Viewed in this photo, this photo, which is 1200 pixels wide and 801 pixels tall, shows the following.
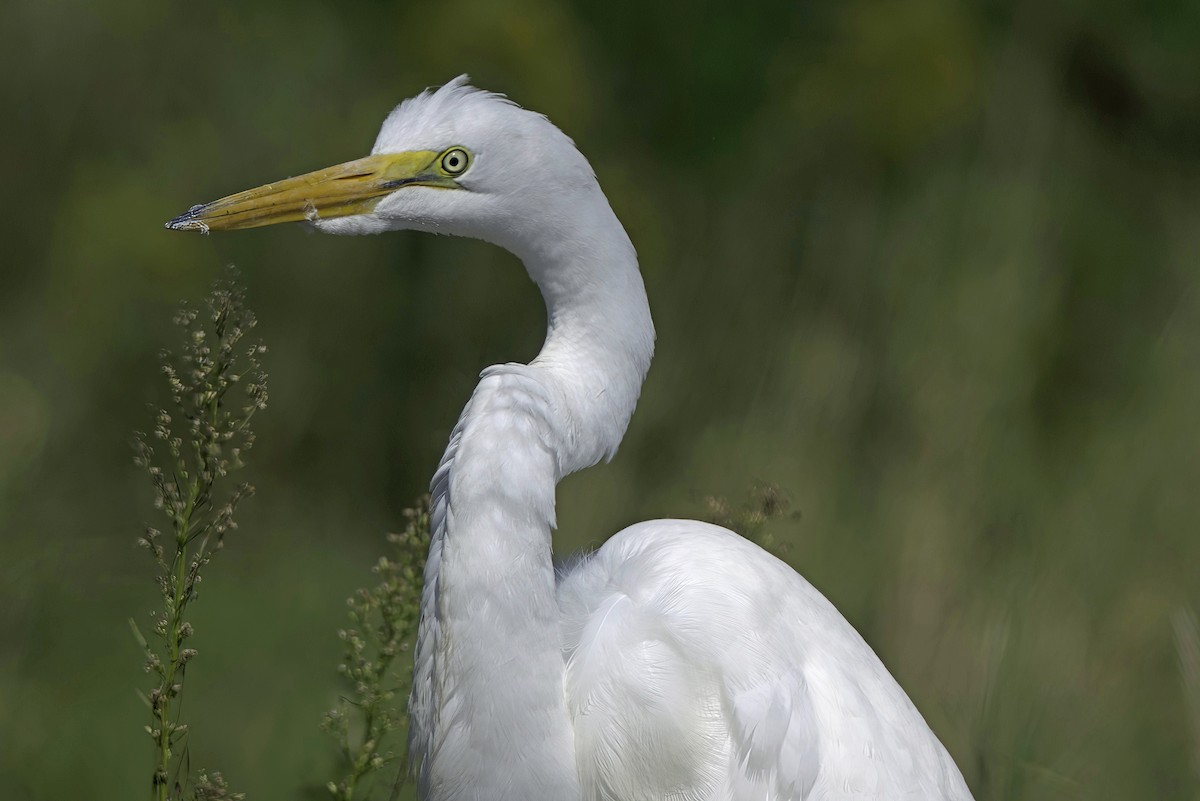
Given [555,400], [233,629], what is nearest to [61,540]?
[233,629]

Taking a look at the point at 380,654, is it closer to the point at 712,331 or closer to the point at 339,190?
the point at 339,190

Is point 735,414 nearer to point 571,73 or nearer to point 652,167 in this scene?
point 652,167

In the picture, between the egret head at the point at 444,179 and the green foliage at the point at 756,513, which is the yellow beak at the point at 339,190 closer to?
the egret head at the point at 444,179

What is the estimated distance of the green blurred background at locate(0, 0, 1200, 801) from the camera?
103 inches

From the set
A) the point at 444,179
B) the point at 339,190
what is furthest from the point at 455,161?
the point at 339,190

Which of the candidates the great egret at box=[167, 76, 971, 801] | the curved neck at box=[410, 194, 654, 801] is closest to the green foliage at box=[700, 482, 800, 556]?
the great egret at box=[167, 76, 971, 801]

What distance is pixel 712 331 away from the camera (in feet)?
10.1

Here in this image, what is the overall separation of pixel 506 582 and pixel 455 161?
569 millimetres

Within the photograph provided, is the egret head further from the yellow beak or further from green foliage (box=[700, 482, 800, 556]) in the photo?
green foliage (box=[700, 482, 800, 556])

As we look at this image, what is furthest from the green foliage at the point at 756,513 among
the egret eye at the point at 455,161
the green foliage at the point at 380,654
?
the egret eye at the point at 455,161

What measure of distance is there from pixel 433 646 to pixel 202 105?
116 inches

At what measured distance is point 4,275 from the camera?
12.0ft

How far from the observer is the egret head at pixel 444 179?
4.84 feet

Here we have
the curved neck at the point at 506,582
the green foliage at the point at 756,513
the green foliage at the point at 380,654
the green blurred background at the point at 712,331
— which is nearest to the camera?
the curved neck at the point at 506,582
